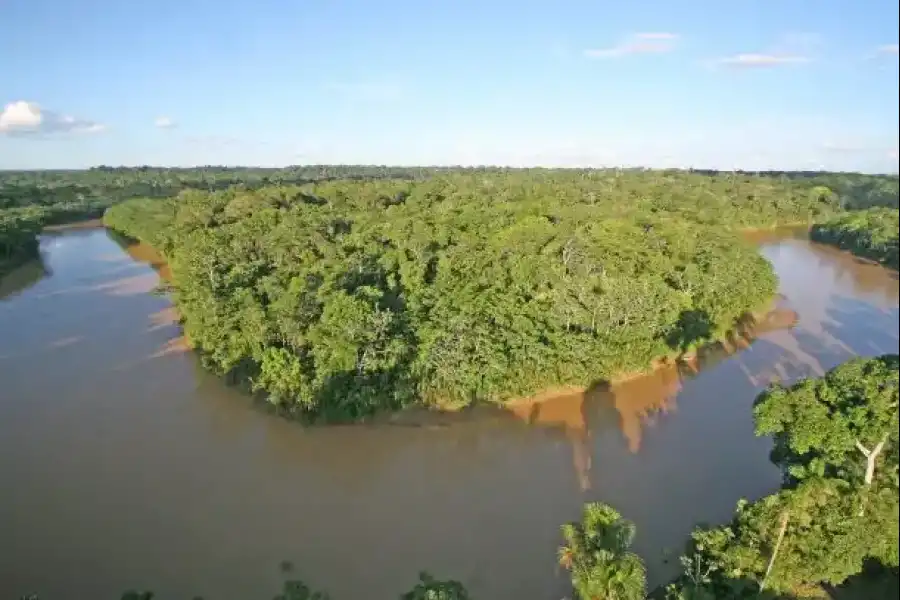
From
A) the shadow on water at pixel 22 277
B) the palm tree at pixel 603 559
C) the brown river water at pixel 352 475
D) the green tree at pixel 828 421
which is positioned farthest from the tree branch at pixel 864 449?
the shadow on water at pixel 22 277

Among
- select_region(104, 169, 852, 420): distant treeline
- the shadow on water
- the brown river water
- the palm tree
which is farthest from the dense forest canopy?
the shadow on water

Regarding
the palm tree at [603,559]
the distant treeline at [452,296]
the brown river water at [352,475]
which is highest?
the distant treeline at [452,296]

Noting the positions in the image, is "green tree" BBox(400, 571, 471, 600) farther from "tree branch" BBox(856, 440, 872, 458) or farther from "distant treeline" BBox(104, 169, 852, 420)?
"distant treeline" BBox(104, 169, 852, 420)

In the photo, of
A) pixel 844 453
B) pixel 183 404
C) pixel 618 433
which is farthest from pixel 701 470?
pixel 183 404

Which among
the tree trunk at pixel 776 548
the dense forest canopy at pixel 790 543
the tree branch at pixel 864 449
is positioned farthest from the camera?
the tree trunk at pixel 776 548

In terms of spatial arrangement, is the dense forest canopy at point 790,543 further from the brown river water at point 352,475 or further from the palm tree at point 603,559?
the brown river water at point 352,475

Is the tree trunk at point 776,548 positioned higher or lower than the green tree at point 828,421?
lower
